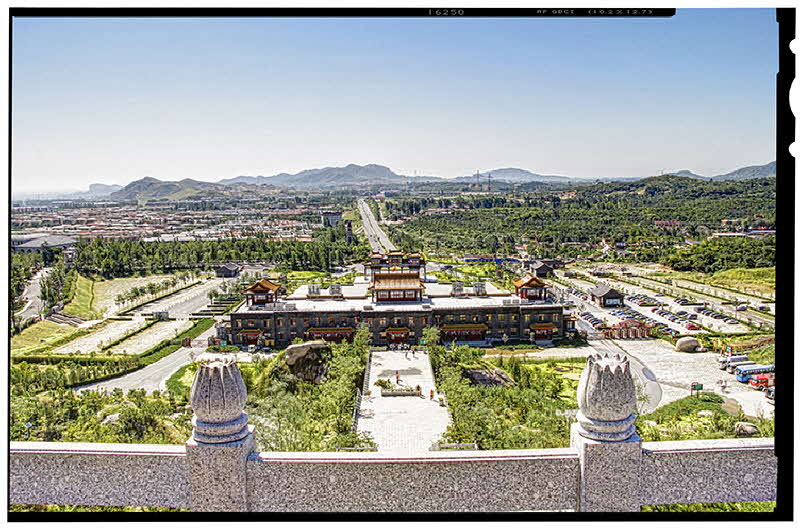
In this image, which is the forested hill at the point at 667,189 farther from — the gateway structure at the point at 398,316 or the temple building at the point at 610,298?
the gateway structure at the point at 398,316

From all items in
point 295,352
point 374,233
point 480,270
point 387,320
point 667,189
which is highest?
point 667,189

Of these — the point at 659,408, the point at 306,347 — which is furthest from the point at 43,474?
the point at 659,408

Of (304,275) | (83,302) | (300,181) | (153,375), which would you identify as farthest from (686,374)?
(300,181)

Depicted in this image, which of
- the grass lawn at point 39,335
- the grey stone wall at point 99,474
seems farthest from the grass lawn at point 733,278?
the grass lawn at point 39,335

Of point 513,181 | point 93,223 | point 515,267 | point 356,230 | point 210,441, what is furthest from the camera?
point 513,181

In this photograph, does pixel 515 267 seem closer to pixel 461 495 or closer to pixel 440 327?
pixel 440 327

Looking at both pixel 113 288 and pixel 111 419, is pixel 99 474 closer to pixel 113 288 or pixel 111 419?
pixel 111 419
